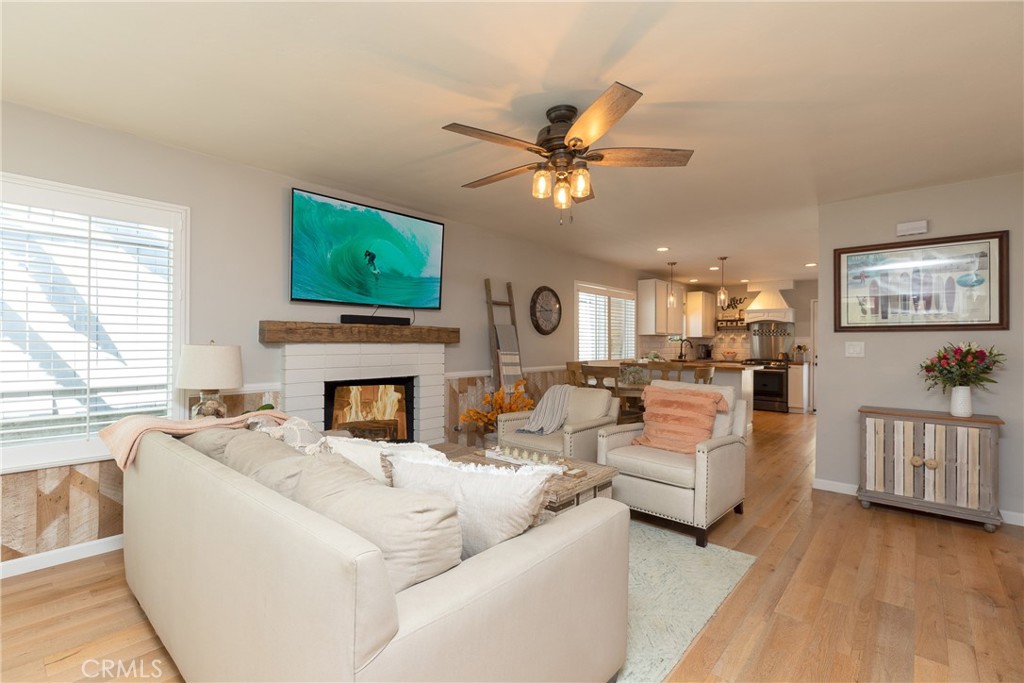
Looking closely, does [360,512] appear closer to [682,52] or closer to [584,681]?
[584,681]

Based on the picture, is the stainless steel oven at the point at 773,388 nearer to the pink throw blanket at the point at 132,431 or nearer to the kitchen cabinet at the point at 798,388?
the kitchen cabinet at the point at 798,388

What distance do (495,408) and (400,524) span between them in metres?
3.41

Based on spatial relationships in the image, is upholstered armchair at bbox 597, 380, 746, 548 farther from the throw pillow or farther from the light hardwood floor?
the throw pillow

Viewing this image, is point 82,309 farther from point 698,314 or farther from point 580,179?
point 698,314

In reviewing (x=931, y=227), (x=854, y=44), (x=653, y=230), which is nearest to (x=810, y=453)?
(x=931, y=227)

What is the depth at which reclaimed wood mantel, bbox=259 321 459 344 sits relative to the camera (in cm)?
331

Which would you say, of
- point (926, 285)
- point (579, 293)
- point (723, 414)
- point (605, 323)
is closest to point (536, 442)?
point (723, 414)

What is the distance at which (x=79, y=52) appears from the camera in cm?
200

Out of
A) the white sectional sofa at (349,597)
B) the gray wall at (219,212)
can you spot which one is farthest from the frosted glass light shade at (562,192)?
the gray wall at (219,212)

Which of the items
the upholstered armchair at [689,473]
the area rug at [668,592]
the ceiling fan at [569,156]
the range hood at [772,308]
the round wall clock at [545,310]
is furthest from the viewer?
the range hood at [772,308]

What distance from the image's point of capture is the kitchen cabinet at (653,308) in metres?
7.52

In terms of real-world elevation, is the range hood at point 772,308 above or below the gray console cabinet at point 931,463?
above

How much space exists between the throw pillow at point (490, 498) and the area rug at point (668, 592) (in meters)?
0.90

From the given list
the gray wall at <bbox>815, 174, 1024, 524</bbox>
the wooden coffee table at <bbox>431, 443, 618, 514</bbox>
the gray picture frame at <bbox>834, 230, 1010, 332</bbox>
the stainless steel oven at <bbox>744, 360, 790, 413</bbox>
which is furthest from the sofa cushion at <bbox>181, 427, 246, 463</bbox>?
the stainless steel oven at <bbox>744, 360, 790, 413</bbox>
